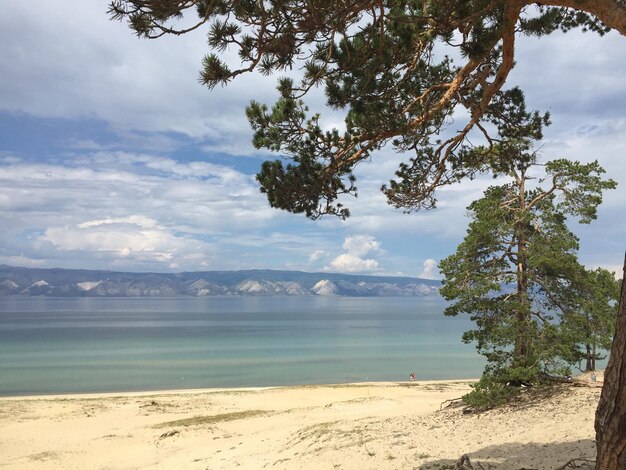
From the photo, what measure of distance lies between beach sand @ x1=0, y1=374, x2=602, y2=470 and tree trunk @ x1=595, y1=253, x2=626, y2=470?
297 centimetres

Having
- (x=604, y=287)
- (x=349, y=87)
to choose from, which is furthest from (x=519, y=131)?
(x=604, y=287)

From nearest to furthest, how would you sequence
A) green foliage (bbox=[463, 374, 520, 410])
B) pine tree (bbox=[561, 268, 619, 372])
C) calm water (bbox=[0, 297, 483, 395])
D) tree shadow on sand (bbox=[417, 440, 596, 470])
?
tree shadow on sand (bbox=[417, 440, 596, 470]) < green foliage (bbox=[463, 374, 520, 410]) < pine tree (bbox=[561, 268, 619, 372]) < calm water (bbox=[0, 297, 483, 395])

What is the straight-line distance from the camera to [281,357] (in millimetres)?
47750

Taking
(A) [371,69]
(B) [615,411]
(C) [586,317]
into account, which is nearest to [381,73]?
(A) [371,69]

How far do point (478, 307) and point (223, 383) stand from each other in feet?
83.0

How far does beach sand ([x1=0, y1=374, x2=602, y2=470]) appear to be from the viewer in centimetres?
750

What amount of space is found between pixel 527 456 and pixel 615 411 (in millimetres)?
3736

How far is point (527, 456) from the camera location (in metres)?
6.72

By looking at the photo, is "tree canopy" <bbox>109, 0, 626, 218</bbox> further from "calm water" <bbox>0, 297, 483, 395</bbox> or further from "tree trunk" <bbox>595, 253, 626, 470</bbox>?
"calm water" <bbox>0, 297, 483, 395</bbox>

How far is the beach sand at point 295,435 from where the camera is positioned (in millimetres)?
7498

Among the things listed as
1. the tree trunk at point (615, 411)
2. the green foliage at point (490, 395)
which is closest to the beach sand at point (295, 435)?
the green foliage at point (490, 395)

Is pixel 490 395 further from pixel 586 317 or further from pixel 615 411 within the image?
pixel 615 411

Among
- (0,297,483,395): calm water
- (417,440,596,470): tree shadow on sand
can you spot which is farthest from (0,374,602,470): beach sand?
(0,297,483,395): calm water

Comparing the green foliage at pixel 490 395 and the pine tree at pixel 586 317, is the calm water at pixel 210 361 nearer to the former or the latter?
the green foliage at pixel 490 395
